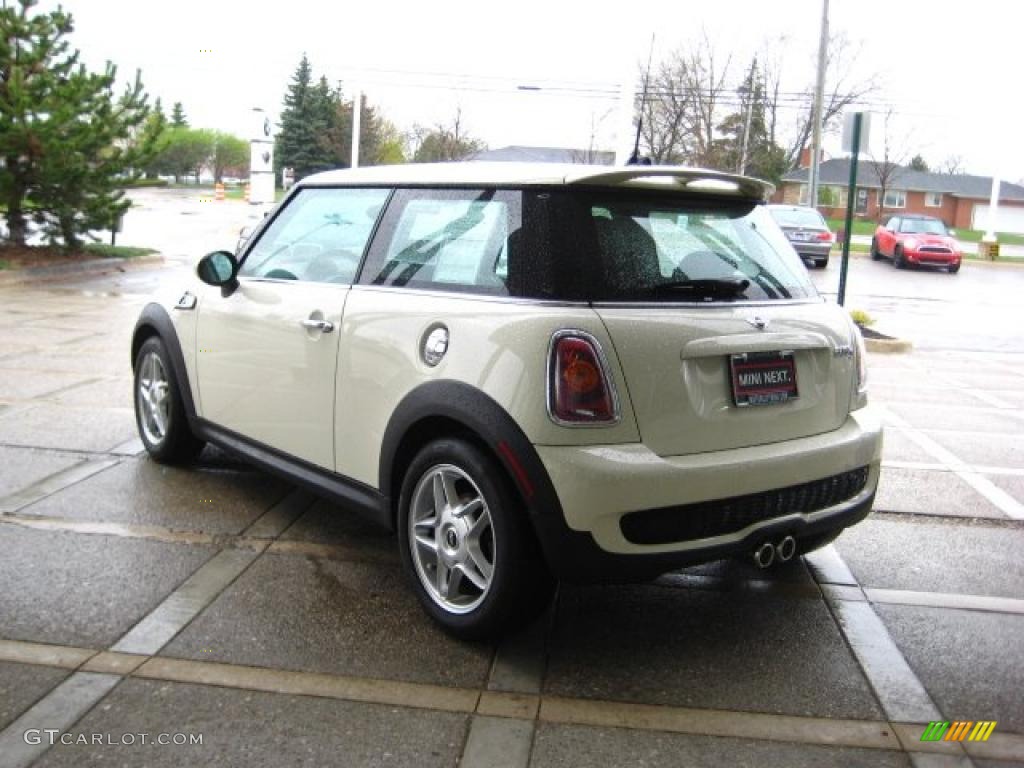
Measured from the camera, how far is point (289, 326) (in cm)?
420

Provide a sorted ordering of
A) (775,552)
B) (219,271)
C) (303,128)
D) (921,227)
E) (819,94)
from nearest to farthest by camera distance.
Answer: (775,552), (219,271), (819,94), (921,227), (303,128)

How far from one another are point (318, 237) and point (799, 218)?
25058mm

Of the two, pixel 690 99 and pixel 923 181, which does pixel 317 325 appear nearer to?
pixel 690 99

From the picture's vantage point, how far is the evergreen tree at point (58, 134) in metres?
15.4

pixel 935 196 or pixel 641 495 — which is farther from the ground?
pixel 935 196

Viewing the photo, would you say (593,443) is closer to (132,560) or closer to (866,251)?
(132,560)

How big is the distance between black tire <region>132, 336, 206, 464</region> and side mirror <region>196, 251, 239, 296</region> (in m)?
0.73

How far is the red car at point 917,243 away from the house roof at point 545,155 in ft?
33.2

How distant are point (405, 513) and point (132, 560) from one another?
133 cm

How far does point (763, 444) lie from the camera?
3396 mm

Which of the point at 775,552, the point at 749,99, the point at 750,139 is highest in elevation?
the point at 749,99

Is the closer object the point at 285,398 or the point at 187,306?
the point at 285,398

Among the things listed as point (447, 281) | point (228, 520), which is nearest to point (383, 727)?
point (447, 281)
